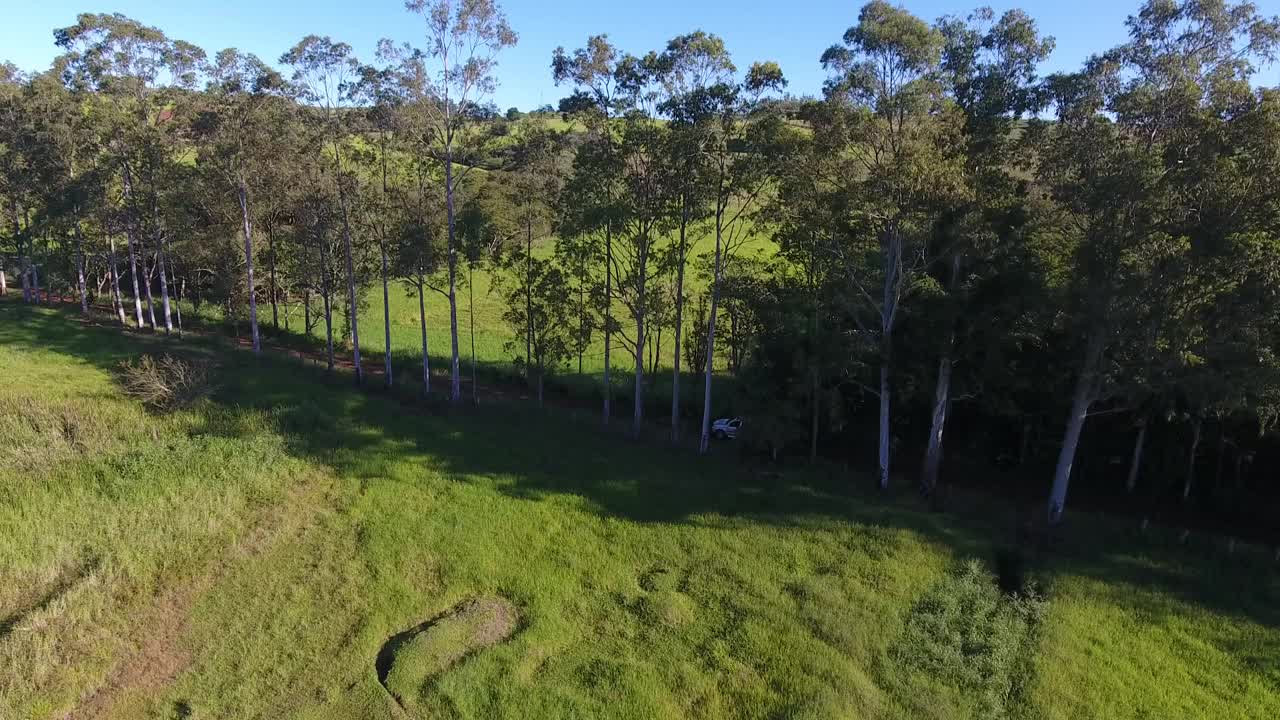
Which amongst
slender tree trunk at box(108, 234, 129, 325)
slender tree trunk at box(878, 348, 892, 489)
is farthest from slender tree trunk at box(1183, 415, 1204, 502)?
slender tree trunk at box(108, 234, 129, 325)

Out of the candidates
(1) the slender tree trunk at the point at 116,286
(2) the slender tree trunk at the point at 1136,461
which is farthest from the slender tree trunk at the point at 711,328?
(1) the slender tree trunk at the point at 116,286

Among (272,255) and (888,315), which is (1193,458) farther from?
(272,255)

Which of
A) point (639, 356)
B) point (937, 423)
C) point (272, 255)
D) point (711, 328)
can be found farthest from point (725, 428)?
point (272, 255)

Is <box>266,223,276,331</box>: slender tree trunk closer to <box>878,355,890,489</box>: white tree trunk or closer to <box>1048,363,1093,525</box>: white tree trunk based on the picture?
<box>878,355,890,489</box>: white tree trunk

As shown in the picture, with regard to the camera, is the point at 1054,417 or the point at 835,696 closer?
the point at 835,696

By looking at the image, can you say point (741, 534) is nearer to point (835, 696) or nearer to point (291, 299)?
point (835, 696)

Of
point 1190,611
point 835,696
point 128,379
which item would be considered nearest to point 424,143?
point 128,379
